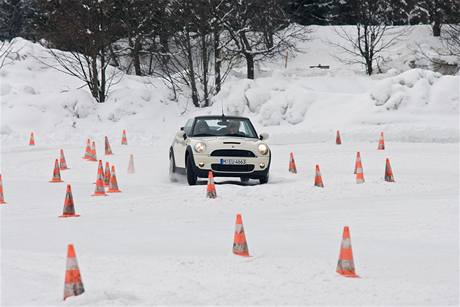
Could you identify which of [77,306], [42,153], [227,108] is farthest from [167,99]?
[77,306]

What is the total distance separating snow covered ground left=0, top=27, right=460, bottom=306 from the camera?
680 centimetres

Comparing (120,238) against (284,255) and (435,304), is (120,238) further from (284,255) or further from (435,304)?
(435,304)

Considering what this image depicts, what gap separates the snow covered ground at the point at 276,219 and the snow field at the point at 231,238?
0.02m

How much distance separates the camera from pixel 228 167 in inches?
603

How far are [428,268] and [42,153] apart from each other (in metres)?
18.9

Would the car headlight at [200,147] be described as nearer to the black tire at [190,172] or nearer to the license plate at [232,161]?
the black tire at [190,172]

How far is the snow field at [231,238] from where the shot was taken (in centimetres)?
664

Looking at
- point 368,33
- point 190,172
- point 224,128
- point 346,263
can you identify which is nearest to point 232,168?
point 190,172

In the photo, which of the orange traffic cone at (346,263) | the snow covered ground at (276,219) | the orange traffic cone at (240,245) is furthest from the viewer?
the orange traffic cone at (240,245)

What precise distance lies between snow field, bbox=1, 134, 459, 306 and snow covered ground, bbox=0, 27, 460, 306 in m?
0.02

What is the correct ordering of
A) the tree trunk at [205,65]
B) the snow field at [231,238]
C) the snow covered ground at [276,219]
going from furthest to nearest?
1. the tree trunk at [205,65]
2. the snow covered ground at [276,219]
3. the snow field at [231,238]

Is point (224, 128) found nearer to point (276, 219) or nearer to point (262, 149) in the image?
point (262, 149)

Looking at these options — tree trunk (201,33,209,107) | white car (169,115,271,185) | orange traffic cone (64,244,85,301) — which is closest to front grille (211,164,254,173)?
white car (169,115,271,185)

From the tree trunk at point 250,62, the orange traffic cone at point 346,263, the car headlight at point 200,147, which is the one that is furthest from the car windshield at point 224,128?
the tree trunk at point 250,62
